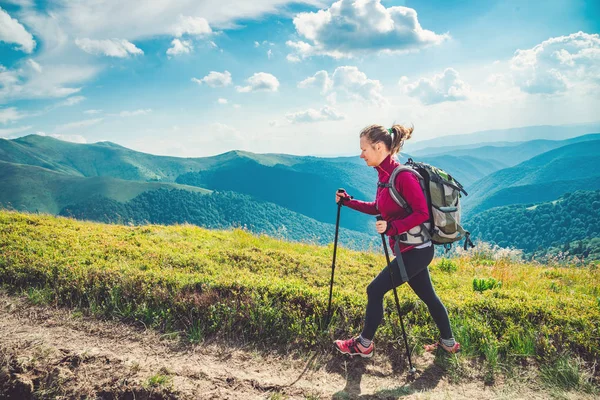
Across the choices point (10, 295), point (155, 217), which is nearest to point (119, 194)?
point (155, 217)

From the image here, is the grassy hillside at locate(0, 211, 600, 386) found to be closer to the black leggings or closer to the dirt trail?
the dirt trail

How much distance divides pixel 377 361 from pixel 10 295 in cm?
678

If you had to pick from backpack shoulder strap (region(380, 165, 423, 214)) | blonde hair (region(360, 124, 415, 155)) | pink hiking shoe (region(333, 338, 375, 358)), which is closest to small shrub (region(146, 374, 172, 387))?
pink hiking shoe (region(333, 338, 375, 358))

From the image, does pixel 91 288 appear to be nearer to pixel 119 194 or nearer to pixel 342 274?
pixel 342 274

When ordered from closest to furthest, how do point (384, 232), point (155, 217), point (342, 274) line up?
1. point (384, 232)
2. point (342, 274)
3. point (155, 217)

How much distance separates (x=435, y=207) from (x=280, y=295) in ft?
10.3

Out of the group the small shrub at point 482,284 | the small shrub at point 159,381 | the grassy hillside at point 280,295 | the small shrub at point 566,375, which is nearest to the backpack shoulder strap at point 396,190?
the grassy hillside at point 280,295

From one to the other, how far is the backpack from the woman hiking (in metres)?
0.07

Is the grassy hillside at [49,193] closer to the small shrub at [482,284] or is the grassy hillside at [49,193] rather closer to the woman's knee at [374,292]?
the small shrub at [482,284]

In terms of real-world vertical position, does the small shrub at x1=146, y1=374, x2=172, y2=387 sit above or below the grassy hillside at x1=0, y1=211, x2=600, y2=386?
below

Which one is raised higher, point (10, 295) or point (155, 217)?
point (10, 295)

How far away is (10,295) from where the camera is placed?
637 centimetres

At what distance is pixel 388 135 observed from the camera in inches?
163

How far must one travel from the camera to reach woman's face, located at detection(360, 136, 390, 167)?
13.5ft
